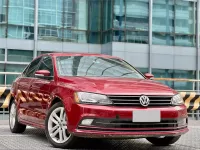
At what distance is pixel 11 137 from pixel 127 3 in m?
23.6

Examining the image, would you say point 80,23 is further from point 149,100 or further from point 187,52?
point 149,100

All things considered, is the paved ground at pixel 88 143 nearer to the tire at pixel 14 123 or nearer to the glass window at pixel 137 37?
the tire at pixel 14 123

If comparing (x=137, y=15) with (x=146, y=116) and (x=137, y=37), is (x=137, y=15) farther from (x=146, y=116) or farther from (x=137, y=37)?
(x=146, y=116)

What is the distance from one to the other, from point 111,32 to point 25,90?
22.6 meters

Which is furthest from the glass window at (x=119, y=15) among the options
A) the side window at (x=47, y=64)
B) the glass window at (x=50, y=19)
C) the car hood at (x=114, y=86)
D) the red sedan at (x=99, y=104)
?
the car hood at (x=114, y=86)

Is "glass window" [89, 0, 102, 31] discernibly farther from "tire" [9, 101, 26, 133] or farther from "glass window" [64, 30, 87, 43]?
"tire" [9, 101, 26, 133]

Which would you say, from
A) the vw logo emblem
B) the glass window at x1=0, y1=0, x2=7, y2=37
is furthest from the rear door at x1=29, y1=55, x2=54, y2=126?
the glass window at x1=0, y1=0, x2=7, y2=37

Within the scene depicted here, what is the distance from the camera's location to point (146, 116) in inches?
233

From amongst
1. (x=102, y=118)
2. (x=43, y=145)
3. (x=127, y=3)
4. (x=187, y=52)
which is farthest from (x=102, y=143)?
(x=187, y=52)

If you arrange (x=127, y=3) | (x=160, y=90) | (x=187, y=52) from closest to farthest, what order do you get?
1. (x=160, y=90)
2. (x=127, y=3)
3. (x=187, y=52)

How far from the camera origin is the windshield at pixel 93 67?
23.1ft

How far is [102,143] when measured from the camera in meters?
7.31

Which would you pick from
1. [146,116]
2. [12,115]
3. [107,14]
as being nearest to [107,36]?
[107,14]

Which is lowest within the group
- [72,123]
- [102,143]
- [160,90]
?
[102,143]
